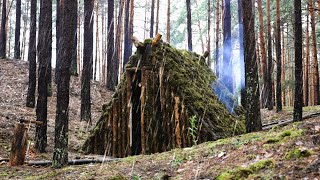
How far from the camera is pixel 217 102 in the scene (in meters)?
11.6

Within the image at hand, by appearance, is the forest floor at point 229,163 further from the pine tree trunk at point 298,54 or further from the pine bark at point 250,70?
the pine tree trunk at point 298,54

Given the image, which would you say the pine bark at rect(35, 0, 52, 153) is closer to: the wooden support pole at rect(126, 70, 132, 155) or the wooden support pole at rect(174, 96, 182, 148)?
the wooden support pole at rect(126, 70, 132, 155)

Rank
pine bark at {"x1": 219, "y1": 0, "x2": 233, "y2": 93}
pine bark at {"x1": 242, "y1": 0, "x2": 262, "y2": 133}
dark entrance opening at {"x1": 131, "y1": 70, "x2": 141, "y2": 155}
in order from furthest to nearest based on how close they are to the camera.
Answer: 1. pine bark at {"x1": 219, "y1": 0, "x2": 233, "y2": 93}
2. dark entrance opening at {"x1": 131, "y1": 70, "x2": 141, "y2": 155}
3. pine bark at {"x1": 242, "y1": 0, "x2": 262, "y2": 133}

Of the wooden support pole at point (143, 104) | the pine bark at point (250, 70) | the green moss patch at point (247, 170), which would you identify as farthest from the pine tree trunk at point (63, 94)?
the pine bark at point (250, 70)

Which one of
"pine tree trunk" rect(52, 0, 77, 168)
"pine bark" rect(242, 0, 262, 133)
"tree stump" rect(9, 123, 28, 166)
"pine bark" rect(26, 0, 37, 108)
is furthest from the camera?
"pine bark" rect(26, 0, 37, 108)

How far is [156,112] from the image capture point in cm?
1016

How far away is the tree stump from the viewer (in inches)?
328

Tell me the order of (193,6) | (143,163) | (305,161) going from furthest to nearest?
(193,6) < (143,163) < (305,161)

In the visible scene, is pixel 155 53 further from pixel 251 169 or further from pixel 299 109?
pixel 251 169

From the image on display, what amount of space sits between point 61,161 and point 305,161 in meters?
5.14

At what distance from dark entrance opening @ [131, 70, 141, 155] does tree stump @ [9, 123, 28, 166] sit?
3378 mm

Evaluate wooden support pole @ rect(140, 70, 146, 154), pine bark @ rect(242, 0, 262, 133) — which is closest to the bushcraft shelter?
wooden support pole @ rect(140, 70, 146, 154)

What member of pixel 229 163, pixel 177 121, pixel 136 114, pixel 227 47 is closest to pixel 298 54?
pixel 177 121

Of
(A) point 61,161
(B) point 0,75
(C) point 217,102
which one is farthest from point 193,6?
(A) point 61,161
